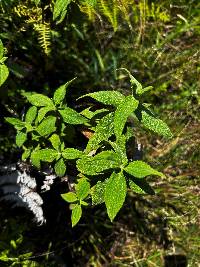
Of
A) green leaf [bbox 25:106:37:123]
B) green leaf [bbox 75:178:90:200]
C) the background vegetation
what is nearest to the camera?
green leaf [bbox 75:178:90:200]

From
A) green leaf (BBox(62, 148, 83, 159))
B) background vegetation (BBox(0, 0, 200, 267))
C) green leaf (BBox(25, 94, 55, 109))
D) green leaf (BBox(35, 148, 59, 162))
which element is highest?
green leaf (BBox(25, 94, 55, 109))

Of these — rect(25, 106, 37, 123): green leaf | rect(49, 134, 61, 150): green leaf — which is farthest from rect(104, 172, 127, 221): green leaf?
rect(25, 106, 37, 123): green leaf

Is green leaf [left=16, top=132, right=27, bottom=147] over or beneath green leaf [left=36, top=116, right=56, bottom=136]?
beneath

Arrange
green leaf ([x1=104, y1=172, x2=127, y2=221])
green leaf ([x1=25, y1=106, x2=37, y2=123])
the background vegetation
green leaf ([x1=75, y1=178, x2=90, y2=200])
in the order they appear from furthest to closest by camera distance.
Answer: the background vegetation, green leaf ([x1=25, y1=106, x2=37, y2=123]), green leaf ([x1=75, y1=178, x2=90, y2=200]), green leaf ([x1=104, y1=172, x2=127, y2=221])

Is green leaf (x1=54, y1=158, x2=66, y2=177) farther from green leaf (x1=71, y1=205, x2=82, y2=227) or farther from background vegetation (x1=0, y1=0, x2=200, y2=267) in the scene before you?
background vegetation (x1=0, y1=0, x2=200, y2=267)

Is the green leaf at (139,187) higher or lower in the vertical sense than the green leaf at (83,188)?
higher

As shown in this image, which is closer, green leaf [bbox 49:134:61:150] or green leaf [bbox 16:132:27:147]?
green leaf [bbox 49:134:61:150]

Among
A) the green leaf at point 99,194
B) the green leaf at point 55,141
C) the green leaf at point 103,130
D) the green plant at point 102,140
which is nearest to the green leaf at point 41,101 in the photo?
the green plant at point 102,140

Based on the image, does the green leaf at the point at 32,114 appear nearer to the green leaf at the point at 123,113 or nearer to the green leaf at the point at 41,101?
the green leaf at the point at 41,101

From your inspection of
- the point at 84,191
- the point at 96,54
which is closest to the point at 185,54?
the point at 96,54
